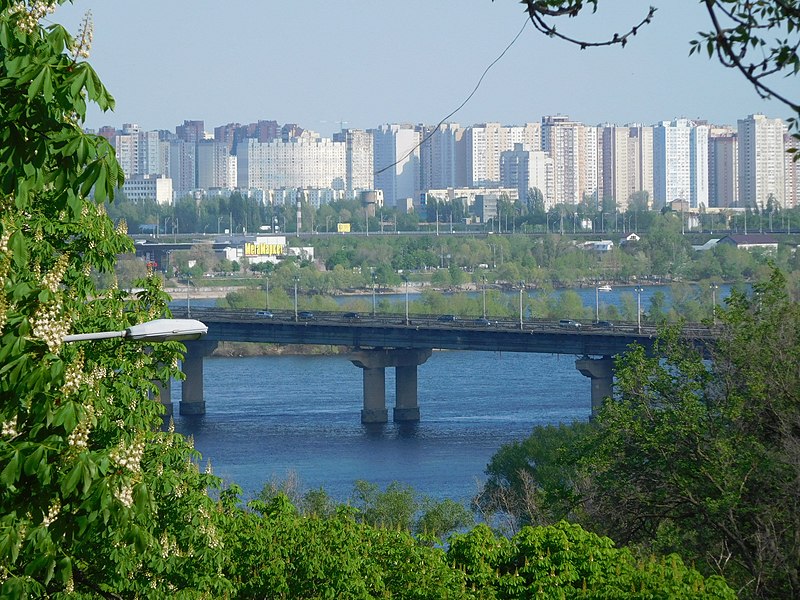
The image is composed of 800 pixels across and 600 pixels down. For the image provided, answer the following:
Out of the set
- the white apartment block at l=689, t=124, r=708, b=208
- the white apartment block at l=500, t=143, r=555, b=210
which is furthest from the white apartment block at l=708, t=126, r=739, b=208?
the white apartment block at l=500, t=143, r=555, b=210

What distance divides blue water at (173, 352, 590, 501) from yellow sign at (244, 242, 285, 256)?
2805 cm

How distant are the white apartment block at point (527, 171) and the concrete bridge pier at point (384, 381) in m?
82.5

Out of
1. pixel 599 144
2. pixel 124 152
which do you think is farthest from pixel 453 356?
pixel 124 152

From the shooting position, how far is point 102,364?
567cm

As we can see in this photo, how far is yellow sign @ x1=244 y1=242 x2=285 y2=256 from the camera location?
67.4 m

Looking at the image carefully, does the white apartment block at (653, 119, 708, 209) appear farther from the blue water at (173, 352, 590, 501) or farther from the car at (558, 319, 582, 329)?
the car at (558, 319, 582, 329)

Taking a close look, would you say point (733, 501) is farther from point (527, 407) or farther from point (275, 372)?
point (275, 372)

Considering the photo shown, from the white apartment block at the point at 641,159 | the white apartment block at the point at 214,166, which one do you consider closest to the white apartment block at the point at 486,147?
the white apartment block at the point at 641,159

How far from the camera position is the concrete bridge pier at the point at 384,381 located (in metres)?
28.3

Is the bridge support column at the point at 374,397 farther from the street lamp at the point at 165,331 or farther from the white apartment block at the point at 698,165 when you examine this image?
the white apartment block at the point at 698,165

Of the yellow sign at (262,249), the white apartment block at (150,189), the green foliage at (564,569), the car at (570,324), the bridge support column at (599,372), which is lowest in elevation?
the bridge support column at (599,372)

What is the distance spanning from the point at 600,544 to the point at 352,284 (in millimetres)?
51634

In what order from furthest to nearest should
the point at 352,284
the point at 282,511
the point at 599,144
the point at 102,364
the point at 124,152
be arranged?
1. the point at 124,152
2. the point at 599,144
3. the point at 352,284
4. the point at 282,511
5. the point at 102,364

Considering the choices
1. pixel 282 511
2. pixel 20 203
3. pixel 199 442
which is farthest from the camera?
pixel 199 442
